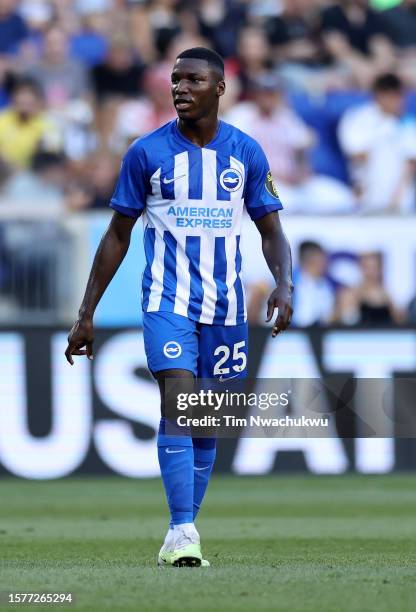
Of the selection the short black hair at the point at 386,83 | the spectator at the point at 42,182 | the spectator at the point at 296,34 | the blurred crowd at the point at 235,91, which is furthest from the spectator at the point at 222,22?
the spectator at the point at 42,182

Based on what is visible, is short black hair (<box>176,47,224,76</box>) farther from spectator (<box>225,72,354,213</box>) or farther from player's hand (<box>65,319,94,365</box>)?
spectator (<box>225,72,354,213</box>)

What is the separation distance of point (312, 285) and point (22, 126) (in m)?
3.67

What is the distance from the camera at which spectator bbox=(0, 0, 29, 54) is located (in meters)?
16.0

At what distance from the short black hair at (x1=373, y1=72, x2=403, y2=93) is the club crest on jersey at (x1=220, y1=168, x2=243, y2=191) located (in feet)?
31.7

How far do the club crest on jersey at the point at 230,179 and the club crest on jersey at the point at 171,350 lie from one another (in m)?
0.72

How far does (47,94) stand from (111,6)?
66.9 inches

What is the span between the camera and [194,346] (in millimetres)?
5992

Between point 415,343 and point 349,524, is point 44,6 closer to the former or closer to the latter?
point 415,343

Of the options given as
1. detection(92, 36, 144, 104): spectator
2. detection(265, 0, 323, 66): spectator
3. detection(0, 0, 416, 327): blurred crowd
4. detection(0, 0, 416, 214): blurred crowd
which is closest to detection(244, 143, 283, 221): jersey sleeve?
detection(0, 0, 416, 327): blurred crowd

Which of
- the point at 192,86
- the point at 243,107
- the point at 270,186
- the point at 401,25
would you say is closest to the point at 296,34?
the point at 401,25

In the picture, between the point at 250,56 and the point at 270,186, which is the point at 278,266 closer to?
the point at 270,186

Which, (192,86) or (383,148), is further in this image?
(383,148)

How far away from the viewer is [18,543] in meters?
7.43

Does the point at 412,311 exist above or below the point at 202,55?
below
